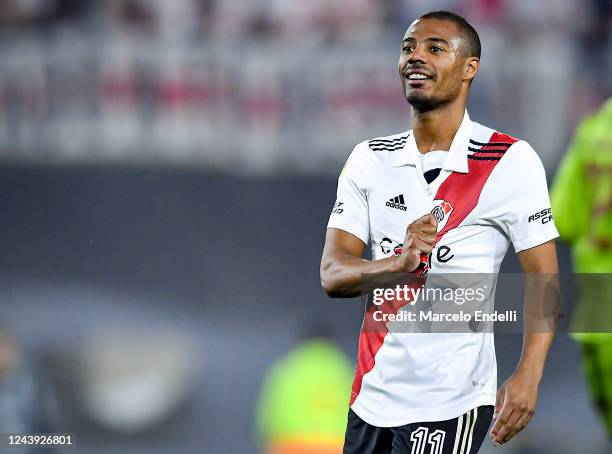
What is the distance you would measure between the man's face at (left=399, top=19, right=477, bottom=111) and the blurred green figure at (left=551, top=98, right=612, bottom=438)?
267 cm

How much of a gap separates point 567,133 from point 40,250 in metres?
2.82

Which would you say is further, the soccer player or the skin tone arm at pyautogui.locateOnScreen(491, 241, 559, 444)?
the soccer player

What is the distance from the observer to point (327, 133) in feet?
19.3

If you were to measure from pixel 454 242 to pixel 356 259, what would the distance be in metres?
0.26

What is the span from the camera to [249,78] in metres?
5.91

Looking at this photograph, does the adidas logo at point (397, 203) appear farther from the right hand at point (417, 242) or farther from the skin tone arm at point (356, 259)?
the right hand at point (417, 242)

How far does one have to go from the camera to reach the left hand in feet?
9.09

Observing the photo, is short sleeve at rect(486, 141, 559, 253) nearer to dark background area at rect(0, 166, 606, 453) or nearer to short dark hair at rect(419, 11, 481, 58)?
short dark hair at rect(419, 11, 481, 58)

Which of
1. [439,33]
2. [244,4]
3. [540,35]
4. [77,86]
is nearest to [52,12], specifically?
[77,86]

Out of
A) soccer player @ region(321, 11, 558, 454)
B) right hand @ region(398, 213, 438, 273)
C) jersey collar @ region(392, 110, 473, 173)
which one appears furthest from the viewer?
jersey collar @ region(392, 110, 473, 173)

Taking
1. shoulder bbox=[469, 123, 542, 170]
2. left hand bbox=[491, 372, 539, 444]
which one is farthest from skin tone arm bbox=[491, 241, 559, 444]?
shoulder bbox=[469, 123, 542, 170]

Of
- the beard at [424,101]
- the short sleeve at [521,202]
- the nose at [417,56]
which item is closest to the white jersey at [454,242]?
the short sleeve at [521,202]

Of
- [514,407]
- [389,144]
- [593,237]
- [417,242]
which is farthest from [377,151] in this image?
[593,237]

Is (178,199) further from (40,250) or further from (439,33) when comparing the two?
(439,33)
